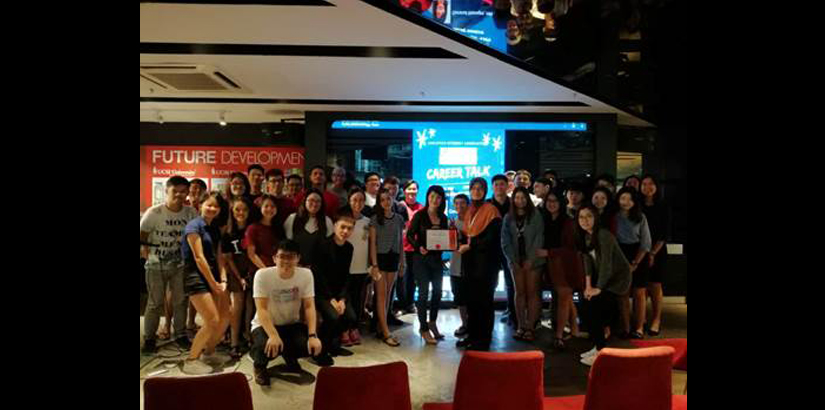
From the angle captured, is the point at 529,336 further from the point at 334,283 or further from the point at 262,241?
the point at 262,241

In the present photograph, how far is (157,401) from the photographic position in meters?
1.92

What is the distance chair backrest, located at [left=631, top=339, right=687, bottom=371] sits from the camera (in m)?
4.34

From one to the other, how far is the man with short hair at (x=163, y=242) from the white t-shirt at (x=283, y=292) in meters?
1.08

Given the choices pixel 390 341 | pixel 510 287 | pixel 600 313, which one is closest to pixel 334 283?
pixel 390 341

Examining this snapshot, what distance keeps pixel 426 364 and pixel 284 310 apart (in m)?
1.36

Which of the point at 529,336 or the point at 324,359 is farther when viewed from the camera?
the point at 529,336

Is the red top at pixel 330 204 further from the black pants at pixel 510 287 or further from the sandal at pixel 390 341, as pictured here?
the black pants at pixel 510 287

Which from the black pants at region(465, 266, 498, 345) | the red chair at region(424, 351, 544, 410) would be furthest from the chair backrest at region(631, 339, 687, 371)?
the red chair at region(424, 351, 544, 410)

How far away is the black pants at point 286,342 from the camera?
386 centimetres

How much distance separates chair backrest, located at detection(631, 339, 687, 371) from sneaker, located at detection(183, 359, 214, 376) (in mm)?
3677

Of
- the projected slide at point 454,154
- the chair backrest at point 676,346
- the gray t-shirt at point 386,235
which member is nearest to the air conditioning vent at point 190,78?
the gray t-shirt at point 386,235

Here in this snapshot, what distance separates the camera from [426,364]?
4.46 metres
